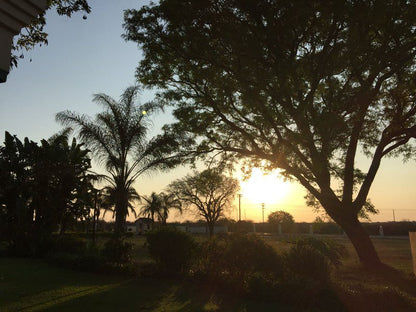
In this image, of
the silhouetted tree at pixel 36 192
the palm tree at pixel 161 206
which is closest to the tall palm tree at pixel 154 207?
the palm tree at pixel 161 206

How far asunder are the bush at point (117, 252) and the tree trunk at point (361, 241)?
9319mm

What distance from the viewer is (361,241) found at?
14.9m

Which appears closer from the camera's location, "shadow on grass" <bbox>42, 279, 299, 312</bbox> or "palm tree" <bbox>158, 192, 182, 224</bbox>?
"shadow on grass" <bbox>42, 279, 299, 312</bbox>

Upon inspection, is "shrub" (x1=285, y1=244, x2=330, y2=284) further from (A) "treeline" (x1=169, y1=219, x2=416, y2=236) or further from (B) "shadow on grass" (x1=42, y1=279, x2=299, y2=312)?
(A) "treeline" (x1=169, y1=219, x2=416, y2=236)

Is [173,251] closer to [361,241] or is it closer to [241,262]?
[241,262]

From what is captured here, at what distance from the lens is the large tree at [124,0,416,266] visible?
11.3m

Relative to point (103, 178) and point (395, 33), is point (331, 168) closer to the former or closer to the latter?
point (395, 33)

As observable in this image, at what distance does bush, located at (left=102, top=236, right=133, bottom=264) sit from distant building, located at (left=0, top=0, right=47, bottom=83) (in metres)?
12.1

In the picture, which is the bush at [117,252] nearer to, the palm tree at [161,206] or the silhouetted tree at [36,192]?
the silhouetted tree at [36,192]

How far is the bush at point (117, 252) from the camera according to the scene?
45.4ft

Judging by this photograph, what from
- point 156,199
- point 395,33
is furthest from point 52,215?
point 156,199

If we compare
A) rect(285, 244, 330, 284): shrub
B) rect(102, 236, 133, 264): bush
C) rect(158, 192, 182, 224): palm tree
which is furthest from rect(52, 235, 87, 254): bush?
rect(158, 192, 182, 224): palm tree

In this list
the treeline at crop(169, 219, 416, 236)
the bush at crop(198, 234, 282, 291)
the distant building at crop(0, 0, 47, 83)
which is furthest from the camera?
the treeline at crop(169, 219, 416, 236)

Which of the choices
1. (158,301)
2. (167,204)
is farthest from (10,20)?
(167,204)
